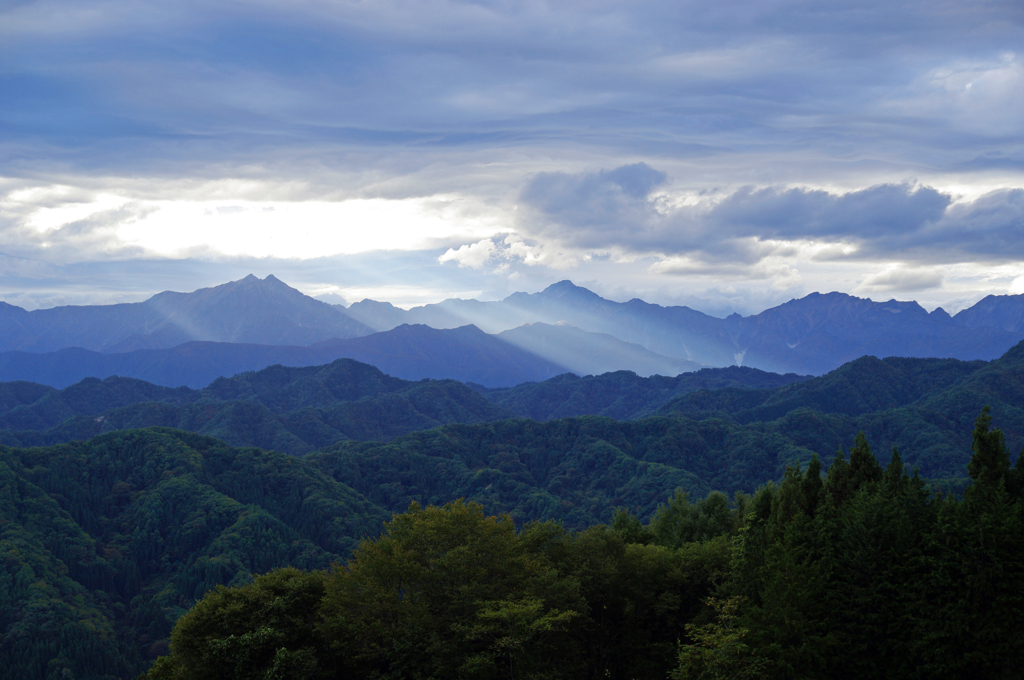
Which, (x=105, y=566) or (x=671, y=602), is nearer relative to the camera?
(x=671, y=602)

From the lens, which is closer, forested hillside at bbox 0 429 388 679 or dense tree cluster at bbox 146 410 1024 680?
dense tree cluster at bbox 146 410 1024 680

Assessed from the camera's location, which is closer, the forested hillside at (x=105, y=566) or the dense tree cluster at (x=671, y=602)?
the dense tree cluster at (x=671, y=602)

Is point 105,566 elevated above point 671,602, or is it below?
below

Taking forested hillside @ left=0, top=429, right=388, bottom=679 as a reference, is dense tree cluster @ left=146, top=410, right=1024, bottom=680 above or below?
above

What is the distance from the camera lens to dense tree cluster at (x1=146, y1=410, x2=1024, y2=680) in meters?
42.8

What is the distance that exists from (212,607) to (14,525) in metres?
157

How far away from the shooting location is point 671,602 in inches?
2098

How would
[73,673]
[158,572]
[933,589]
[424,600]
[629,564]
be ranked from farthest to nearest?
[158,572] < [73,673] < [629,564] < [424,600] < [933,589]

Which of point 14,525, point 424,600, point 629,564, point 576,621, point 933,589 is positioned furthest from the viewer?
point 14,525

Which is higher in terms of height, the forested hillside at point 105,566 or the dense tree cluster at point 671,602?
the dense tree cluster at point 671,602

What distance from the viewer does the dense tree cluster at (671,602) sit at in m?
42.8

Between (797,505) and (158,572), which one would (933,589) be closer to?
(797,505)

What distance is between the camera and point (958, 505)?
4572 centimetres

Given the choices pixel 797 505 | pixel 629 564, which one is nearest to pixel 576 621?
pixel 629 564
